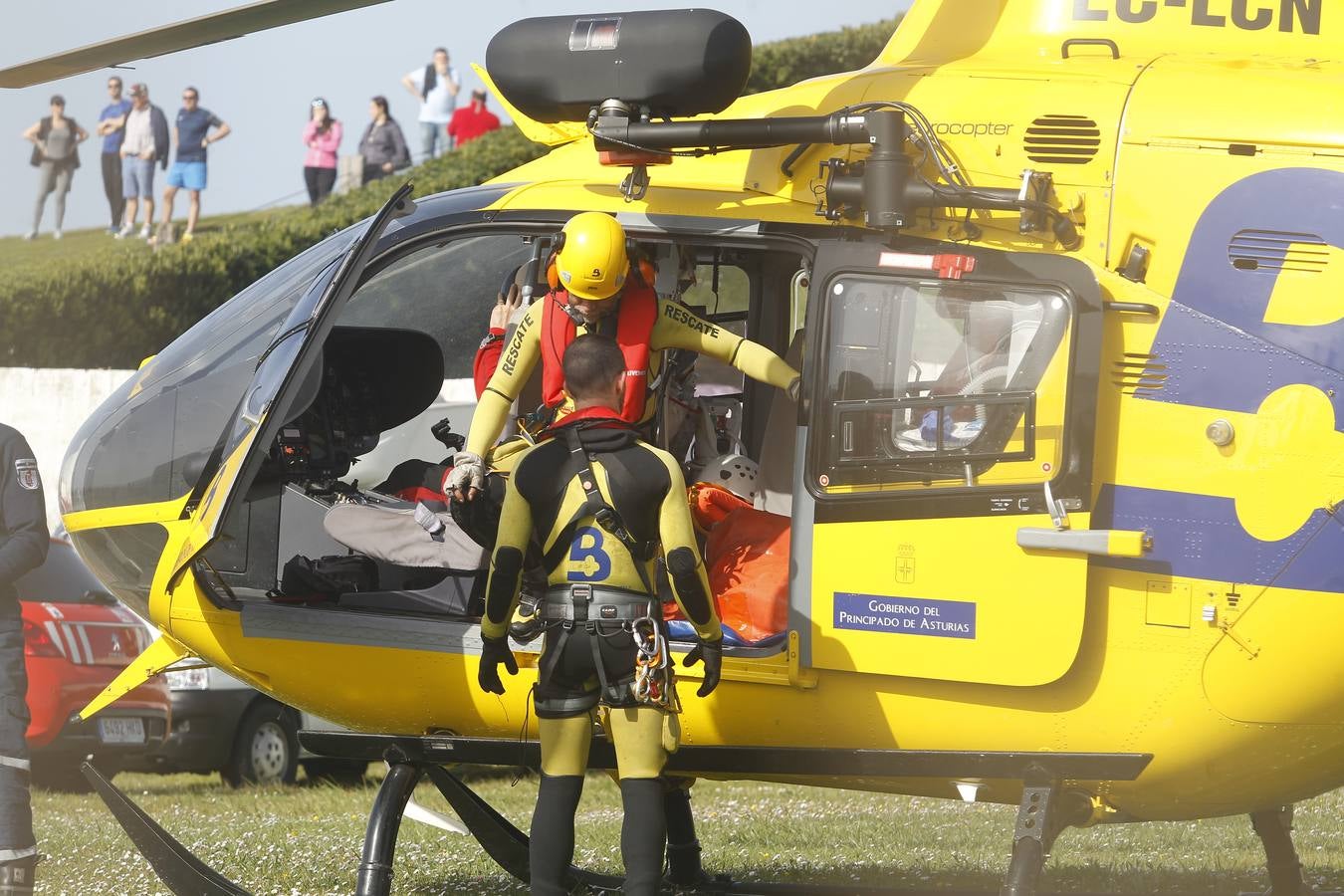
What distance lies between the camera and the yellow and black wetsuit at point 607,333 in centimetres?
512

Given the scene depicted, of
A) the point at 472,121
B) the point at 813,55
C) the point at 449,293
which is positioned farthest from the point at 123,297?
the point at 449,293

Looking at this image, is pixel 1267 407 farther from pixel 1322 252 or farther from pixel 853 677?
pixel 853 677

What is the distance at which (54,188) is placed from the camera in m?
20.5

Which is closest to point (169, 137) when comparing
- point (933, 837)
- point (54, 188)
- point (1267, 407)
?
point (54, 188)

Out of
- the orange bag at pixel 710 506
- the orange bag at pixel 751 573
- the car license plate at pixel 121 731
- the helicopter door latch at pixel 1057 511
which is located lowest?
the car license plate at pixel 121 731

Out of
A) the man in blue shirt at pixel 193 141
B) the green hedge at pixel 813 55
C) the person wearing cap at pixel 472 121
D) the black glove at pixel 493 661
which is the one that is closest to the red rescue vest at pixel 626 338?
the black glove at pixel 493 661

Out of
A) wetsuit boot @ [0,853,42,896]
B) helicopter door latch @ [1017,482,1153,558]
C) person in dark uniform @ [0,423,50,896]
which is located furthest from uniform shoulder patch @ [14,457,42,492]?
helicopter door latch @ [1017,482,1153,558]

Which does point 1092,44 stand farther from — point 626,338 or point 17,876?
point 17,876

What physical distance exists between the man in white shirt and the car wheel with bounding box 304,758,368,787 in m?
11.2

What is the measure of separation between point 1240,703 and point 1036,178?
1.63 m

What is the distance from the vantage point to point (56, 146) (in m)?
20.1

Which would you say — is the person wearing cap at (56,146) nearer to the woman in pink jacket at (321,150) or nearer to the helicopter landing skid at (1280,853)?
the woman in pink jacket at (321,150)

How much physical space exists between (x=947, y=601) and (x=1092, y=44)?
6.51 ft

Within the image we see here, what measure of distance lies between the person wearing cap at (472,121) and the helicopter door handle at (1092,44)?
1584 cm
